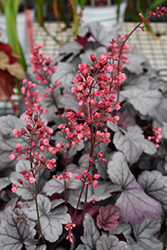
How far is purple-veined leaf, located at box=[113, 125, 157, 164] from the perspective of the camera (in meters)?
0.60

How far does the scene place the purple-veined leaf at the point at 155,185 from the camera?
0.60m

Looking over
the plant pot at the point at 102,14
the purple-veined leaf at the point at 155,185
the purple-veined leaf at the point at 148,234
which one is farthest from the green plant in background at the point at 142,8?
the purple-veined leaf at the point at 148,234

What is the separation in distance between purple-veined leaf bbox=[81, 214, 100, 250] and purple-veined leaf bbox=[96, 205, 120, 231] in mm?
14

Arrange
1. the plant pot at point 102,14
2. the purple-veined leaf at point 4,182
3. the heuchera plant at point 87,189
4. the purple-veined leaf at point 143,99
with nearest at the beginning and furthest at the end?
the heuchera plant at point 87,189 < the purple-veined leaf at point 4,182 < the purple-veined leaf at point 143,99 < the plant pot at point 102,14

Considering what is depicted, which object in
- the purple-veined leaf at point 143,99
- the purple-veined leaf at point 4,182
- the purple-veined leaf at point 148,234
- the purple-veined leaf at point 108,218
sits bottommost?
the purple-veined leaf at point 148,234

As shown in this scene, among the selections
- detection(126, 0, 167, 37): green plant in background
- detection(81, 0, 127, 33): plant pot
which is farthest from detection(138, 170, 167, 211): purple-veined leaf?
detection(81, 0, 127, 33): plant pot

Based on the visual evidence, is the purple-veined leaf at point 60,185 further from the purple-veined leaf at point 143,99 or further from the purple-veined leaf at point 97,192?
the purple-veined leaf at point 143,99

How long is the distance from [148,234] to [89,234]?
0.15 metres

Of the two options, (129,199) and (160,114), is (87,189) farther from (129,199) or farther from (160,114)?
(160,114)

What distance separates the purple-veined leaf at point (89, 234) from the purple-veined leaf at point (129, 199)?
0.06 meters

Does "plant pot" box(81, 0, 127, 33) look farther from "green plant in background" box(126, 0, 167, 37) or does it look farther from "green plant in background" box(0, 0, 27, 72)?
"green plant in background" box(0, 0, 27, 72)

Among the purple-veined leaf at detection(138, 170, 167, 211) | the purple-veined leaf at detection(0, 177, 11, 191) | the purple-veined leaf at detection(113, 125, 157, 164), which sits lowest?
the purple-veined leaf at detection(138, 170, 167, 211)

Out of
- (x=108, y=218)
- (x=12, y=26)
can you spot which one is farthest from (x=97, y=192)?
(x=12, y=26)

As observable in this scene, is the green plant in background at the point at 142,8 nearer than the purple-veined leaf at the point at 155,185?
No
